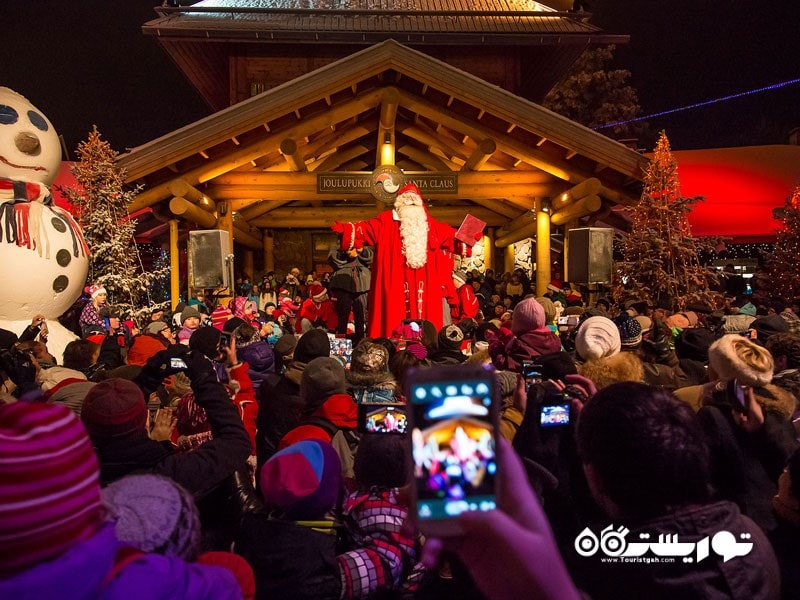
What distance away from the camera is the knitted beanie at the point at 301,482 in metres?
1.85

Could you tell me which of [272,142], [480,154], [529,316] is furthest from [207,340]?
[480,154]

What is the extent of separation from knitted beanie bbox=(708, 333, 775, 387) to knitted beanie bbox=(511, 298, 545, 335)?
4.05ft

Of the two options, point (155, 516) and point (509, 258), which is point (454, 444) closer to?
point (155, 516)

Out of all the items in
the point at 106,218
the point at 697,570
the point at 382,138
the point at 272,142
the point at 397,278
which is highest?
the point at 382,138

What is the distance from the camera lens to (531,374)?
2.73m

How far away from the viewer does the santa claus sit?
31.3 feet

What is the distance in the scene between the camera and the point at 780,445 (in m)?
2.26

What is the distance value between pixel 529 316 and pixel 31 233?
22.5 feet

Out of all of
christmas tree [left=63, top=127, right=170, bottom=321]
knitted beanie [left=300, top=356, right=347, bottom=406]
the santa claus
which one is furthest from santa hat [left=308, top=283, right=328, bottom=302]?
knitted beanie [left=300, top=356, right=347, bottom=406]

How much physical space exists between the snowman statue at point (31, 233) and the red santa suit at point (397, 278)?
156 inches

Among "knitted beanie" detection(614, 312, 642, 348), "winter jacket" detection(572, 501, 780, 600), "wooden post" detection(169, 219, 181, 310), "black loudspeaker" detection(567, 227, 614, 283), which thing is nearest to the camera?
"winter jacket" detection(572, 501, 780, 600)

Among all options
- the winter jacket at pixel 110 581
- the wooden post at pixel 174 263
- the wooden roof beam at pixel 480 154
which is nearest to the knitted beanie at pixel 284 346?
the winter jacket at pixel 110 581

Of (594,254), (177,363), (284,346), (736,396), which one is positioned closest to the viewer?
(736,396)

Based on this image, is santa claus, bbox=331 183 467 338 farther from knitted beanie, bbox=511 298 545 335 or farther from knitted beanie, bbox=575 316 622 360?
knitted beanie, bbox=575 316 622 360
